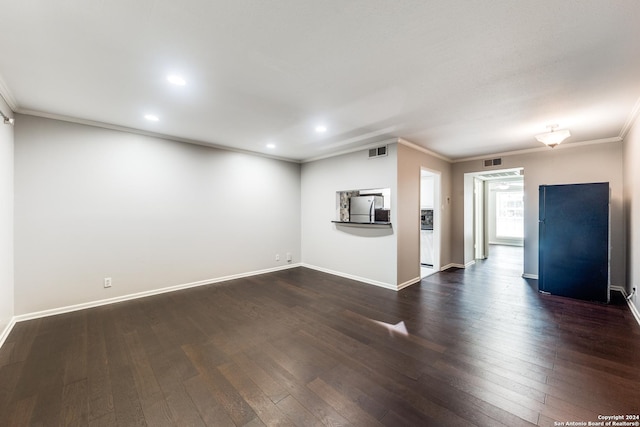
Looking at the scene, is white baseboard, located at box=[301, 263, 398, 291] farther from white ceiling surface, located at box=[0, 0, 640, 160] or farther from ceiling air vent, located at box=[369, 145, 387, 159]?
white ceiling surface, located at box=[0, 0, 640, 160]

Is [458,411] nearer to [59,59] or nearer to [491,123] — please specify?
[491,123]

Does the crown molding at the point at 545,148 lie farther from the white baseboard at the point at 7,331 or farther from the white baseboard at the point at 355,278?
the white baseboard at the point at 7,331

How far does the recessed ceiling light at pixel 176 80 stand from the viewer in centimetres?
234

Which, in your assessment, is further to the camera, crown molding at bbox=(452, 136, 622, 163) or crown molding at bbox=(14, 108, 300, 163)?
crown molding at bbox=(452, 136, 622, 163)

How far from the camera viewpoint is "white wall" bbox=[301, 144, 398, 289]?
4.39 meters

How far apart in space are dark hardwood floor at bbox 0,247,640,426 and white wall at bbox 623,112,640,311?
596 millimetres

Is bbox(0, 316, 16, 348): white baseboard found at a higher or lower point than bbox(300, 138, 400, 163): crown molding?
lower

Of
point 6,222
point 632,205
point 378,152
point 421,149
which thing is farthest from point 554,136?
point 6,222

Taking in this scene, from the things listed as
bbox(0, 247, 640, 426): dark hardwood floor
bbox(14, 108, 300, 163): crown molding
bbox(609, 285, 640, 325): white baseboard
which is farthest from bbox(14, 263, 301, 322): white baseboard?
bbox(609, 285, 640, 325): white baseboard

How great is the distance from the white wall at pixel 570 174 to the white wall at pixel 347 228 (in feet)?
8.87

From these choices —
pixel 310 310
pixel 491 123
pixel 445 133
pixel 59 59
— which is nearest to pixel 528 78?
pixel 491 123

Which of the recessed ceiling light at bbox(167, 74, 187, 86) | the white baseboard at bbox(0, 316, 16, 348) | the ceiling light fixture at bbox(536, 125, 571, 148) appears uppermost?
the recessed ceiling light at bbox(167, 74, 187, 86)

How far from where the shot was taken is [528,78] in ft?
7.58

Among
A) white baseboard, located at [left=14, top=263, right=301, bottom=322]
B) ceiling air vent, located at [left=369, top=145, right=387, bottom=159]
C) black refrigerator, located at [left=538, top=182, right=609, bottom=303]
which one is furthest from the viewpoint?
ceiling air vent, located at [left=369, top=145, right=387, bottom=159]
